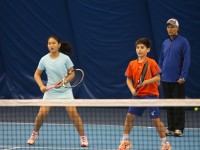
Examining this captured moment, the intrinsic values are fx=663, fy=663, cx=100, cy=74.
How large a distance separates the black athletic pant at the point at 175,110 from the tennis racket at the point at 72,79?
61.5 inches

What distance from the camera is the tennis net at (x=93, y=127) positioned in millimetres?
6746

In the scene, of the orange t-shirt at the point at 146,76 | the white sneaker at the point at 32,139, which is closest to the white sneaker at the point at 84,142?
the white sneaker at the point at 32,139

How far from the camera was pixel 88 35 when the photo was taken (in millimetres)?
13609

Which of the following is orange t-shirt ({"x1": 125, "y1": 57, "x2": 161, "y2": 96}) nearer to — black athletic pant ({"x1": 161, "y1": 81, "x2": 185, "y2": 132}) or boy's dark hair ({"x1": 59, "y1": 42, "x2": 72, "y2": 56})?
boy's dark hair ({"x1": 59, "y1": 42, "x2": 72, "y2": 56})

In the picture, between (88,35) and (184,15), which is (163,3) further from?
(88,35)

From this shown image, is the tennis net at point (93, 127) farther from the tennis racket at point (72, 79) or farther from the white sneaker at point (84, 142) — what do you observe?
the tennis racket at point (72, 79)

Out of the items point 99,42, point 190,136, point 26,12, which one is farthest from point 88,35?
point 190,136

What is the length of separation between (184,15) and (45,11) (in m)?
3.17

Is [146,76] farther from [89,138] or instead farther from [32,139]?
[32,139]

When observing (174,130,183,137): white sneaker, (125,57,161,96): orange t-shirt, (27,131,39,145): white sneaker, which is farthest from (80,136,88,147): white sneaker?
(174,130,183,137): white sneaker

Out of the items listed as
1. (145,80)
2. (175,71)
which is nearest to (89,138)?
(175,71)

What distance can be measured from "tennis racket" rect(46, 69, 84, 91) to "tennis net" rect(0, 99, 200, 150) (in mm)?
303

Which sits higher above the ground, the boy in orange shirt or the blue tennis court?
the boy in orange shirt

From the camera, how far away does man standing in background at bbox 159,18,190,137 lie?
9.37m
